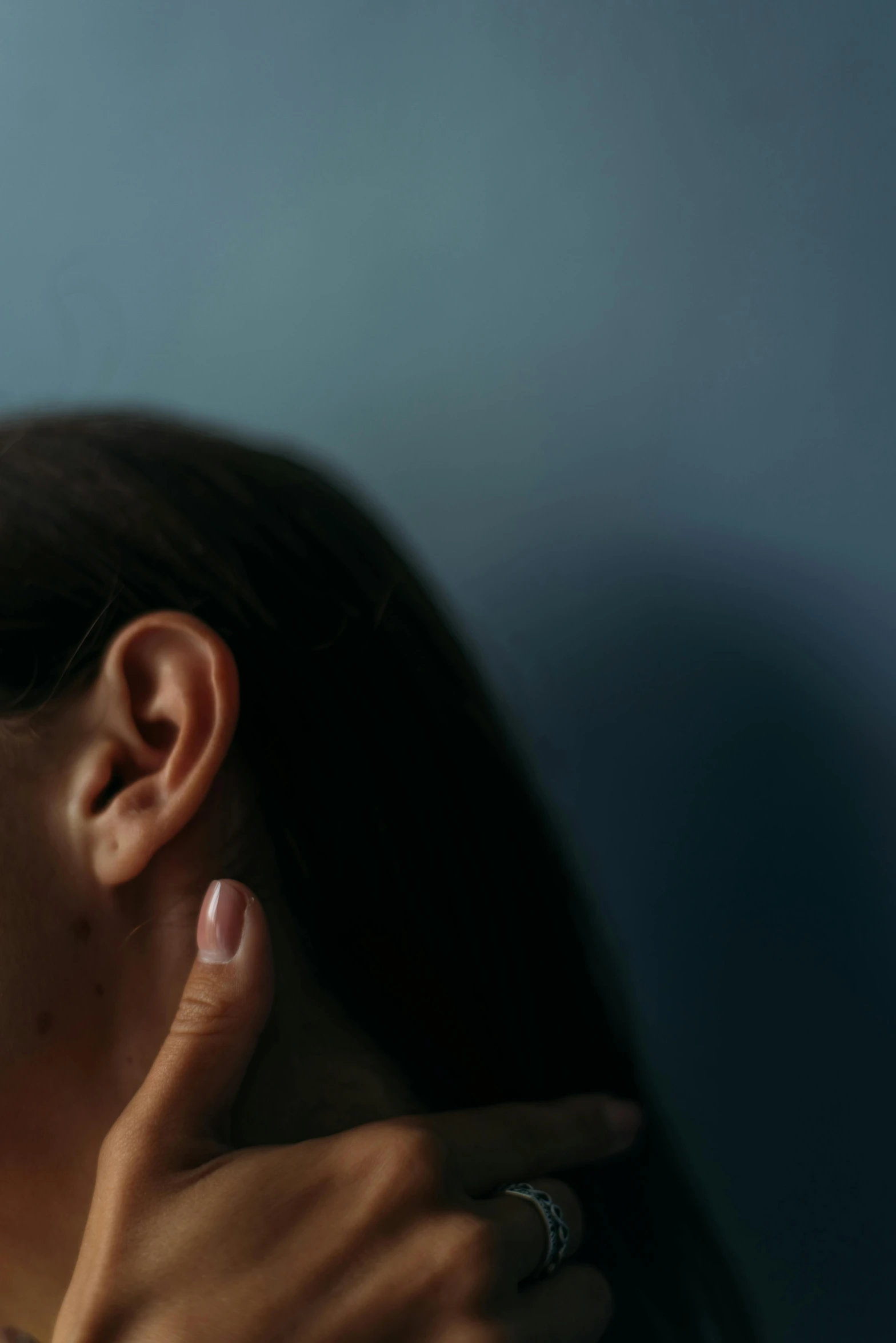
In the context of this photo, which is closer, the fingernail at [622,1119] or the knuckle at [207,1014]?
the knuckle at [207,1014]

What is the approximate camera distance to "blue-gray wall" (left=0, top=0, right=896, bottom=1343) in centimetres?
85

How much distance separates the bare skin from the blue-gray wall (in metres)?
0.22

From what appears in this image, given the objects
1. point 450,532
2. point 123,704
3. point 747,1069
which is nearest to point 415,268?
point 450,532

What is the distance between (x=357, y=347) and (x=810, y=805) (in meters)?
0.58

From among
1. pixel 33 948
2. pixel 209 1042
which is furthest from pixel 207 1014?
pixel 33 948

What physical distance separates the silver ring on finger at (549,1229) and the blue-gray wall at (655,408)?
0.14 meters

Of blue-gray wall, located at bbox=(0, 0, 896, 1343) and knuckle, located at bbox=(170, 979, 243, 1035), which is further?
blue-gray wall, located at bbox=(0, 0, 896, 1343)

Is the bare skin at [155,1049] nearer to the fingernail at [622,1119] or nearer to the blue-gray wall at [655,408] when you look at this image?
the fingernail at [622,1119]

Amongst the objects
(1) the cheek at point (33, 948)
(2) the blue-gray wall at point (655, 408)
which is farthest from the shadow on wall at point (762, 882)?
(1) the cheek at point (33, 948)

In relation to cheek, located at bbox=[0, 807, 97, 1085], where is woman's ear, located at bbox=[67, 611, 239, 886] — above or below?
above

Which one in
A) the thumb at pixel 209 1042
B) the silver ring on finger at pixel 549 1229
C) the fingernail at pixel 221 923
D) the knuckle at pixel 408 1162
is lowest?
the silver ring on finger at pixel 549 1229

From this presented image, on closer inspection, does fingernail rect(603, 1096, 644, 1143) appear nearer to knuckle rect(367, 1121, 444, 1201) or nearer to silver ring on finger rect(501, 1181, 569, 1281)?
silver ring on finger rect(501, 1181, 569, 1281)

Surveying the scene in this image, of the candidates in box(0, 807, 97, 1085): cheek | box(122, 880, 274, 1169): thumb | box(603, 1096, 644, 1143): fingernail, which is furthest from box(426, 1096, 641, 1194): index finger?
box(0, 807, 97, 1085): cheek

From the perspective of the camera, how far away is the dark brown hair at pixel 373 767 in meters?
0.83
